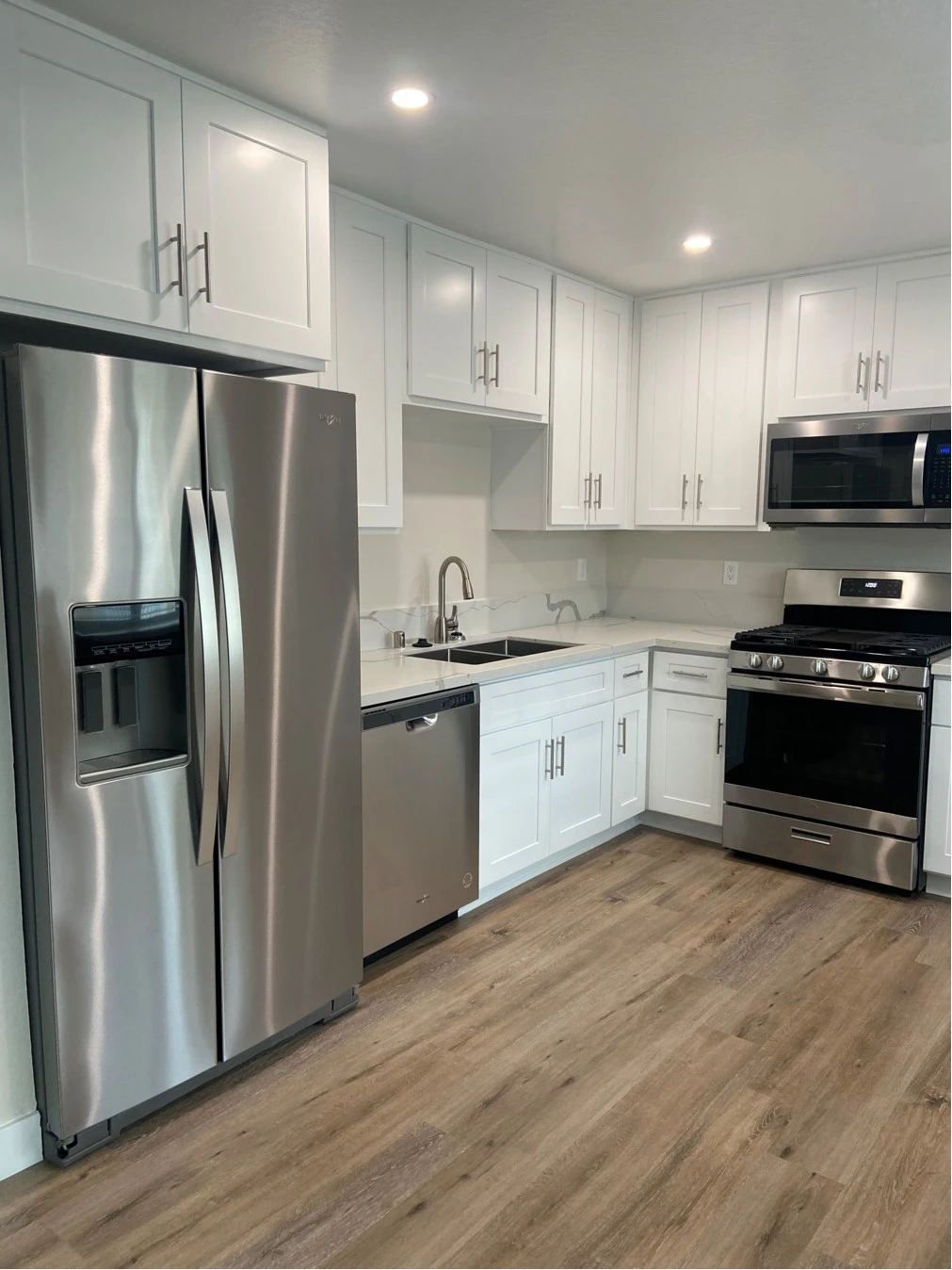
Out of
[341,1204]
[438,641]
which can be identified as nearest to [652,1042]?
[341,1204]

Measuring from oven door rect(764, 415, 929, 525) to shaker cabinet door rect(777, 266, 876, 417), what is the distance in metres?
0.09

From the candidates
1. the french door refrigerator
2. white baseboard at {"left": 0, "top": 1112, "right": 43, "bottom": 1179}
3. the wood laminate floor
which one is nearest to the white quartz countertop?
the french door refrigerator

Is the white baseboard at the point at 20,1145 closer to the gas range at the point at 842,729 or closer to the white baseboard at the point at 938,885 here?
the gas range at the point at 842,729

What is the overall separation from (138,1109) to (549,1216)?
0.98 m

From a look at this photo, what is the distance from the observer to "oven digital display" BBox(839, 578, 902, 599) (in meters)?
3.90

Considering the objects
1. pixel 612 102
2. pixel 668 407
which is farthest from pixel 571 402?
pixel 612 102

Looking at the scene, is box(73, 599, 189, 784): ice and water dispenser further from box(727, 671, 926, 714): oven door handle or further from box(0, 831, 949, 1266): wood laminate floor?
box(727, 671, 926, 714): oven door handle

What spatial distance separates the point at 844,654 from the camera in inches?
138

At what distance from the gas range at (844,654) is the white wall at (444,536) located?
108cm

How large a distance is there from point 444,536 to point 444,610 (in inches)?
13.3

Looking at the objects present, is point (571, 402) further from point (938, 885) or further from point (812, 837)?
point (938, 885)

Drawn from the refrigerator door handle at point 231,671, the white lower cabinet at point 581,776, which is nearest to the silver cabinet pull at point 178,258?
the refrigerator door handle at point 231,671

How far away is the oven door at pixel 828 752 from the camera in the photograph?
11.2 feet

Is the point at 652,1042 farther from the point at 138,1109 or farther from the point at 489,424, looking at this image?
the point at 489,424
